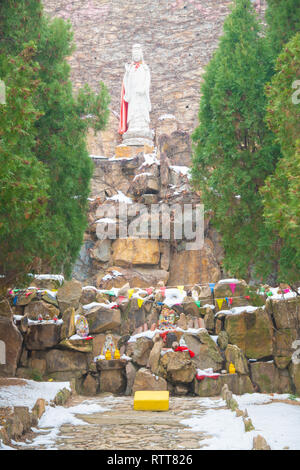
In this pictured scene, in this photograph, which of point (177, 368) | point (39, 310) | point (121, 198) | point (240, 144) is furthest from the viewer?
point (121, 198)

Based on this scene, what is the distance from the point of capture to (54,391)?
1002cm

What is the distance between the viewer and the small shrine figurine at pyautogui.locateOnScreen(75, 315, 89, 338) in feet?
39.9

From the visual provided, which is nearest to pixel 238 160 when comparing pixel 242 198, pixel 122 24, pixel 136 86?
pixel 242 198

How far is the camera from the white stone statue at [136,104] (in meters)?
21.9

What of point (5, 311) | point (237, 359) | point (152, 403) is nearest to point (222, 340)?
point (237, 359)

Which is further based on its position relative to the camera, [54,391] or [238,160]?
[54,391]

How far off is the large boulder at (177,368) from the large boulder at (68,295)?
291cm

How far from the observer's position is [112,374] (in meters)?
12.2

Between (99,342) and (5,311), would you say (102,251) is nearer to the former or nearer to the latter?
(99,342)

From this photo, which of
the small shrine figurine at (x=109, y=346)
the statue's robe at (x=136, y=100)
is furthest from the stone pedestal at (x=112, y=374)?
the statue's robe at (x=136, y=100)

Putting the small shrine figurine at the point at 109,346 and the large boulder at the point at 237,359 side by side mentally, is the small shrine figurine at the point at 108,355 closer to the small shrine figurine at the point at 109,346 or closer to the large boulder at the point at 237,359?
the small shrine figurine at the point at 109,346

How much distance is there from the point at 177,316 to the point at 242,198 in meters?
5.41

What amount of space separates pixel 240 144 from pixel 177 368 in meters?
5.41
